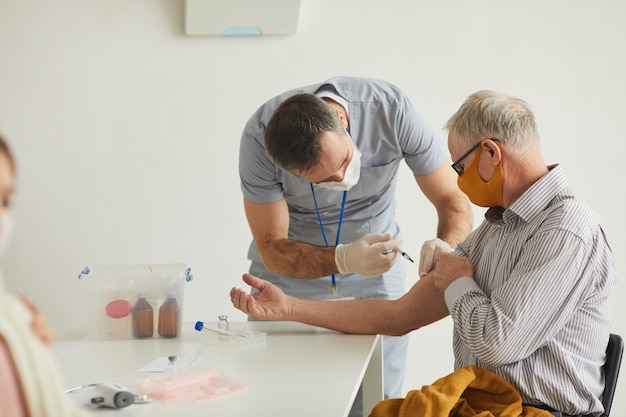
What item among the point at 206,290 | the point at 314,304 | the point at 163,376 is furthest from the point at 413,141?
the point at 206,290

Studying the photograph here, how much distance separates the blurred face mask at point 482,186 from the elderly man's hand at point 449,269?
14 cm

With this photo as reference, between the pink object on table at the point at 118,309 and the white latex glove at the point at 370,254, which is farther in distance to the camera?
the white latex glove at the point at 370,254

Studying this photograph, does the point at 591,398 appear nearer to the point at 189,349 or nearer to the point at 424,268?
the point at 424,268

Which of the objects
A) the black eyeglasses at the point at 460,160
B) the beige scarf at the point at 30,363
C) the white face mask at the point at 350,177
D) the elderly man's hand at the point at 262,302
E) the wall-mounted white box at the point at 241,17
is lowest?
the elderly man's hand at the point at 262,302

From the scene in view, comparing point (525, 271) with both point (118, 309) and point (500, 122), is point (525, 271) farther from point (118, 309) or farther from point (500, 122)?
point (118, 309)

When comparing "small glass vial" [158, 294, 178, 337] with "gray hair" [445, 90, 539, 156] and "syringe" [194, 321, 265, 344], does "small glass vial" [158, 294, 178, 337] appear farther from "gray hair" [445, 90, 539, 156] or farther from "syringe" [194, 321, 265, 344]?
"gray hair" [445, 90, 539, 156]

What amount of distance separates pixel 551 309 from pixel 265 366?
1.99 feet

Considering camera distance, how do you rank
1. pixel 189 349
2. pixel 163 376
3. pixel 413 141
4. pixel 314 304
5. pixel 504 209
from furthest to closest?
pixel 413 141 < pixel 314 304 < pixel 189 349 < pixel 504 209 < pixel 163 376

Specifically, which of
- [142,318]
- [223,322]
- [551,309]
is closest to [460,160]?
[551,309]

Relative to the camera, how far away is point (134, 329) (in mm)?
→ 1934

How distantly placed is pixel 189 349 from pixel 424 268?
0.64m

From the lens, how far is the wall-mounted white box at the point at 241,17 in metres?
3.25

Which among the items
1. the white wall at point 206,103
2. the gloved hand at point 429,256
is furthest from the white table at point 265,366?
the white wall at point 206,103

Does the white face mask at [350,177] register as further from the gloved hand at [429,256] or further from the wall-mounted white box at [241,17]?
the wall-mounted white box at [241,17]
